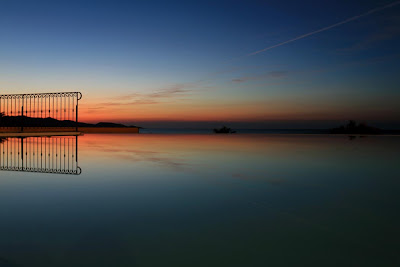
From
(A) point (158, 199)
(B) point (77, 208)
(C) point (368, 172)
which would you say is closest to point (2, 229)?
(B) point (77, 208)

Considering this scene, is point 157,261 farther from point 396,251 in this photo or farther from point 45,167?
point 45,167

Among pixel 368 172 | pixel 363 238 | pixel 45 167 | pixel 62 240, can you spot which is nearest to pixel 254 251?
pixel 363 238

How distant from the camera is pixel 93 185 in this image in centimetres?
790

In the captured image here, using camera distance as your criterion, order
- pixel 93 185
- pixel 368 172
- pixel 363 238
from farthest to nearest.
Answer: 1. pixel 368 172
2. pixel 93 185
3. pixel 363 238

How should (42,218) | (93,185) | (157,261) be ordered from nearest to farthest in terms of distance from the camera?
(157,261) < (42,218) < (93,185)

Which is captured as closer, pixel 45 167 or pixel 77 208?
pixel 77 208

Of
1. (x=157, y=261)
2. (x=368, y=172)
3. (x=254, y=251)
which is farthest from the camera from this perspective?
(x=368, y=172)

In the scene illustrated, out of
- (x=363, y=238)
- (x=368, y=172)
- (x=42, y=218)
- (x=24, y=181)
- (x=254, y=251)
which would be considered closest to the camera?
(x=254, y=251)

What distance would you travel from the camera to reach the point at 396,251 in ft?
12.1

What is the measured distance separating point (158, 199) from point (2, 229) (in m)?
2.84

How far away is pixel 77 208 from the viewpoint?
5547 mm

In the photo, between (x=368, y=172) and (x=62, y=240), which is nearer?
(x=62, y=240)

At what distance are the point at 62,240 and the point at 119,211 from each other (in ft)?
5.01

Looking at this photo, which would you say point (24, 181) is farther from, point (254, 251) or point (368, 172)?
point (368, 172)
